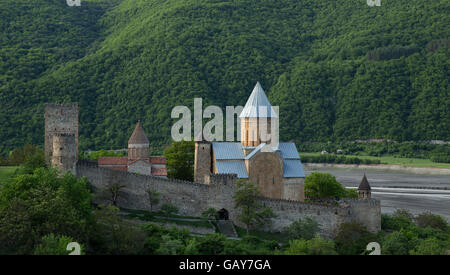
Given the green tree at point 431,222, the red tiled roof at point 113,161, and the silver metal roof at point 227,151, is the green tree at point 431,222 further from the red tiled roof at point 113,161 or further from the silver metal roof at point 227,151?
the red tiled roof at point 113,161

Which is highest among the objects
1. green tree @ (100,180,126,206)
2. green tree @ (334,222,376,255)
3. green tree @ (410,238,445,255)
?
green tree @ (100,180,126,206)

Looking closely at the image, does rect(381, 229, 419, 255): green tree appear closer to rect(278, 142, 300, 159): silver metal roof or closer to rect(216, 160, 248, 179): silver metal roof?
rect(278, 142, 300, 159): silver metal roof

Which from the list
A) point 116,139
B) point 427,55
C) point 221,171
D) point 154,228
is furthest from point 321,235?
point 427,55

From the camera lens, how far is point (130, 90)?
6450 cm

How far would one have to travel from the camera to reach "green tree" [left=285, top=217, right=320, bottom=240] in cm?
2788

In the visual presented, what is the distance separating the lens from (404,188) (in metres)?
55.1

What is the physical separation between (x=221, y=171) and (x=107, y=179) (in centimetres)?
572

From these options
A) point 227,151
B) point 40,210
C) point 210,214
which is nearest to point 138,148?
point 227,151

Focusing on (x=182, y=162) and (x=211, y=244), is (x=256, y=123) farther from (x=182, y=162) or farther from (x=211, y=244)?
(x=211, y=244)

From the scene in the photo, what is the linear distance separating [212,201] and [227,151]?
3.66 metres

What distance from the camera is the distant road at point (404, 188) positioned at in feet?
149

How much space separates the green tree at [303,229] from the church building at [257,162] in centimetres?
330

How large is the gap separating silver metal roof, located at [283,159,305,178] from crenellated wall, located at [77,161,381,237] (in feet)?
10.3

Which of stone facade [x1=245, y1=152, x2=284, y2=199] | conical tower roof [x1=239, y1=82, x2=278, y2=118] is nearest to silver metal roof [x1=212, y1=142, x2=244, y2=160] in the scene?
stone facade [x1=245, y1=152, x2=284, y2=199]
